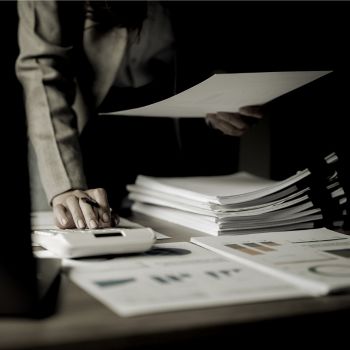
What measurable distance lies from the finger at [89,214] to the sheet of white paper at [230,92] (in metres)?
0.23

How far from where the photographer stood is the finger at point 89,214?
3.19 ft

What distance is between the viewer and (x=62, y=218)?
0.99 m

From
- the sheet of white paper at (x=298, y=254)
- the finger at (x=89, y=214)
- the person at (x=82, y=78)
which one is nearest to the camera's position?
the sheet of white paper at (x=298, y=254)

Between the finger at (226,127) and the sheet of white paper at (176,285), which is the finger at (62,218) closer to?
the sheet of white paper at (176,285)

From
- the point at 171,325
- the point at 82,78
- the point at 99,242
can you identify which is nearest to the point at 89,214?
the point at 99,242

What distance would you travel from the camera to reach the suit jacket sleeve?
3.78 feet

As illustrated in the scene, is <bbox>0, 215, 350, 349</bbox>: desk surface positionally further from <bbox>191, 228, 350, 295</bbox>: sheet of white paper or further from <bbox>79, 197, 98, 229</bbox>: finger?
<bbox>79, 197, 98, 229</bbox>: finger

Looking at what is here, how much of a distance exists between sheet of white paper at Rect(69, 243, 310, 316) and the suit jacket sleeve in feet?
1.43

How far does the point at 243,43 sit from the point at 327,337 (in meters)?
1.39

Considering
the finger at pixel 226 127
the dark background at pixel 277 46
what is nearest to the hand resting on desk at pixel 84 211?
the finger at pixel 226 127

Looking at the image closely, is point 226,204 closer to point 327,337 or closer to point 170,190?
point 170,190

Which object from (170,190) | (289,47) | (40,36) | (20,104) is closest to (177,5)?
(289,47)

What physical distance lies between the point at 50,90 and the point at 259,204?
1.65 feet

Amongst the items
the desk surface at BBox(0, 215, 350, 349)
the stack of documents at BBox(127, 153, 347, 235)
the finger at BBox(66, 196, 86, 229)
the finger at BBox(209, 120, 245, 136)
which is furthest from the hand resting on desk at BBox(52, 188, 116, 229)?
the finger at BBox(209, 120, 245, 136)
